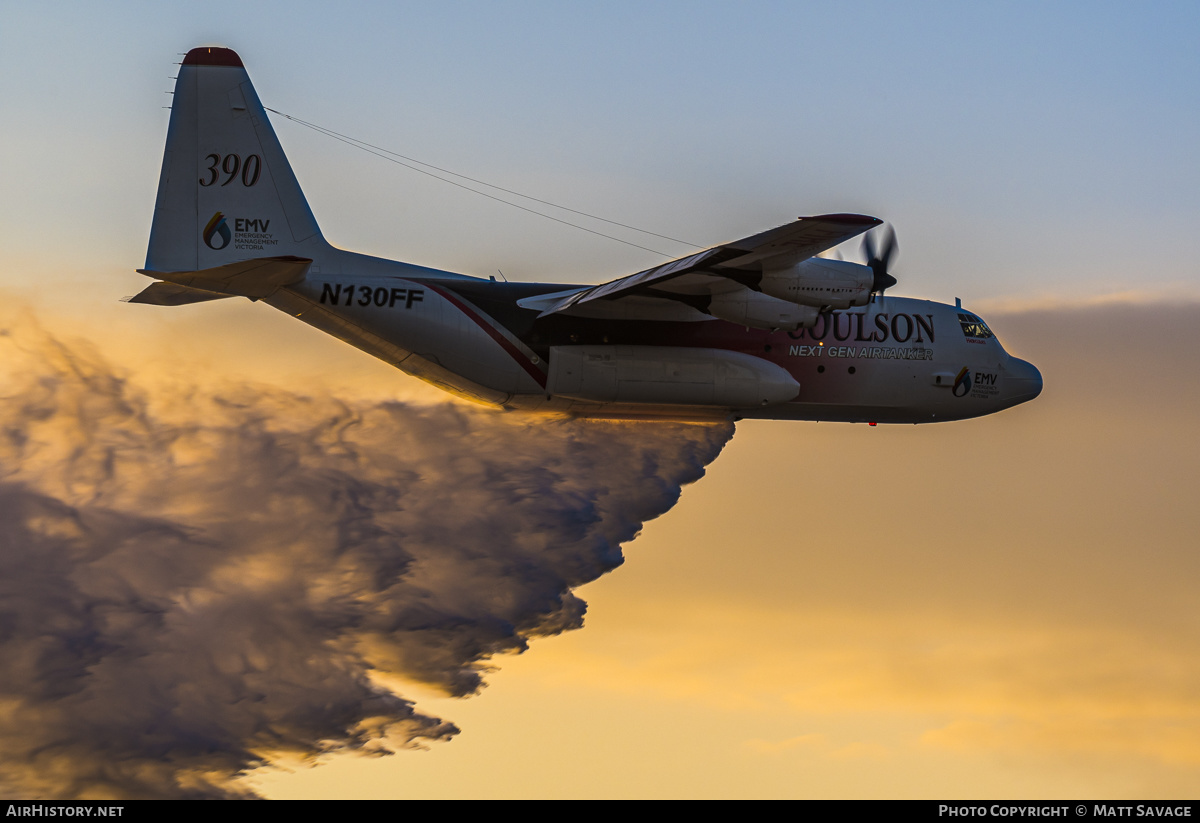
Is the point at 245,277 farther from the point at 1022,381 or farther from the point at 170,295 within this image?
the point at 1022,381

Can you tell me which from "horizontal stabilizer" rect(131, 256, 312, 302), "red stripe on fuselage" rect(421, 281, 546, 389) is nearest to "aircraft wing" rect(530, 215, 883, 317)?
"red stripe on fuselage" rect(421, 281, 546, 389)

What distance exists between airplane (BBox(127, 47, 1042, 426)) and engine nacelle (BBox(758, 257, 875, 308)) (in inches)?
0.9

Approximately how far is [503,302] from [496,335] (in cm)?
69

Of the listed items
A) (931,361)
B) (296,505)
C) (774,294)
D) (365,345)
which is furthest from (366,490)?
(931,361)

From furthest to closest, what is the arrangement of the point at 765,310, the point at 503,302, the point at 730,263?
the point at 503,302 → the point at 765,310 → the point at 730,263

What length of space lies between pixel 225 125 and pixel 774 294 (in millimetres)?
9433

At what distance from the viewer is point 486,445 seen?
2983 cm

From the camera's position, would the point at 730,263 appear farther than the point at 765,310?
No

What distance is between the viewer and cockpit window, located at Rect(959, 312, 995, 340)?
3006 centimetres

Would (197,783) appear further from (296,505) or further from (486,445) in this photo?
(486,445)

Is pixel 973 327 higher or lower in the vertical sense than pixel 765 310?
higher

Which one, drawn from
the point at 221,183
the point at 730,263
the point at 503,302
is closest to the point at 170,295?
the point at 221,183

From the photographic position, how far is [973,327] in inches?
1188

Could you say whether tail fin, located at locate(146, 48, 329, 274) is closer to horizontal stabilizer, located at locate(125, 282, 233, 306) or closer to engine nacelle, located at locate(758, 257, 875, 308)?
horizontal stabilizer, located at locate(125, 282, 233, 306)
